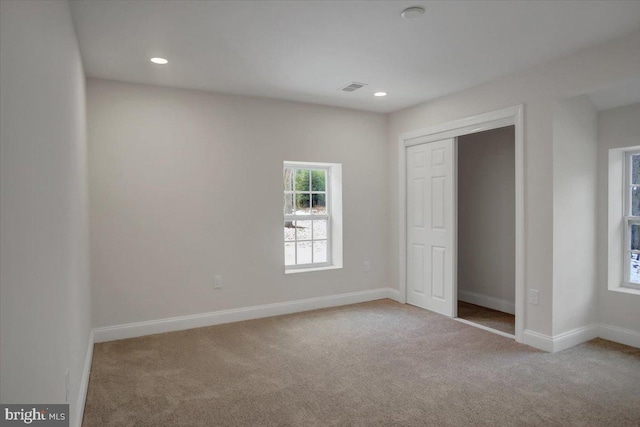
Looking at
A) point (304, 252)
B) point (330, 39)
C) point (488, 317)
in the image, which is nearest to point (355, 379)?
point (304, 252)

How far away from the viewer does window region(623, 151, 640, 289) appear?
3.66 metres

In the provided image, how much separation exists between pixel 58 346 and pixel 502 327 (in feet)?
12.9

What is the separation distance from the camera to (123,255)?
379 centimetres

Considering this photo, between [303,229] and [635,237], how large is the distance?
3375 millimetres

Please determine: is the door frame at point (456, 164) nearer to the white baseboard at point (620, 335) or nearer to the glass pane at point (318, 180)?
the white baseboard at point (620, 335)

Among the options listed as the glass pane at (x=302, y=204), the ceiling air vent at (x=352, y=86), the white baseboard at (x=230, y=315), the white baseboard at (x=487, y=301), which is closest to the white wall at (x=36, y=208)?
the white baseboard at (x=230, y=315)

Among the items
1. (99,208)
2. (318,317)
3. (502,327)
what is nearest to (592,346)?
(502,327)

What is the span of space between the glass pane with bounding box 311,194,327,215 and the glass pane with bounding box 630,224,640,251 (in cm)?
Answer: 318

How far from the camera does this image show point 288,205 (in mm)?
4844

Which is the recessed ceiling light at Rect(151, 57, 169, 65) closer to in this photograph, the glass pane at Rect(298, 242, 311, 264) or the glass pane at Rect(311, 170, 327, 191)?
the glass pane at Rect(311, 170, 327, 191)

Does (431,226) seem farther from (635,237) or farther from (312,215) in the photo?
(635,237)

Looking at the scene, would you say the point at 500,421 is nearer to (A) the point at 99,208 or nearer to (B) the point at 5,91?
(B) the point at 5,91

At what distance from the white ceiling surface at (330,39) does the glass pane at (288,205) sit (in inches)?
54.1

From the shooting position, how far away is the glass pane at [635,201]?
3670 millimetres
